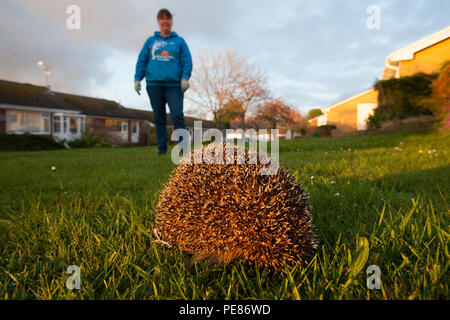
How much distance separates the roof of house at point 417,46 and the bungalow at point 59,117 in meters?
17.2

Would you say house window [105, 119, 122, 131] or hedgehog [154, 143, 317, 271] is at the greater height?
house window [105, 119, 122, 131]

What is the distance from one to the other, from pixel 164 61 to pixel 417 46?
56.4 feet

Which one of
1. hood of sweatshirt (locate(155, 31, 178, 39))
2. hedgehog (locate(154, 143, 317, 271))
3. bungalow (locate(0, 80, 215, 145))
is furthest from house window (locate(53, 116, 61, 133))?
hedgehog (locate(154, 143, 317, 271))

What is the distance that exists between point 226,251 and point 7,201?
3800 mm

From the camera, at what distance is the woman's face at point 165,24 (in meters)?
6.33

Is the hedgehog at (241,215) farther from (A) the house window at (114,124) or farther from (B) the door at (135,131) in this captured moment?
(B) the door at (135,131)

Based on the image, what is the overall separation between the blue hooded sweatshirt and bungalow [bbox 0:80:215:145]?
1980cm

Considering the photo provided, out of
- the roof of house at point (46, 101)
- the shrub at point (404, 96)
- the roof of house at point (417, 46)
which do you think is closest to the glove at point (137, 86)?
the shrub at point (404, 96)

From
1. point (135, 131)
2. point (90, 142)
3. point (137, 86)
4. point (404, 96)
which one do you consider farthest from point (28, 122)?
point (404, 96)

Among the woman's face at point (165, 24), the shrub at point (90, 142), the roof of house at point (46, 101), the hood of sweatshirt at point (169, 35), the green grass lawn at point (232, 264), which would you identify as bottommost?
the green grass lawn at point (232, 264)

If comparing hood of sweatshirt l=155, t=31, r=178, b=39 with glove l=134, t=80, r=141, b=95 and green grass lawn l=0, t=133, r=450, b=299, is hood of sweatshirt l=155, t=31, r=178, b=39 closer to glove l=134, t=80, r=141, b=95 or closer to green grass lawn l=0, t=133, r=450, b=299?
glove l=134, t=80, r=141, b=95

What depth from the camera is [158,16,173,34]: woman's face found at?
6328 millimetres

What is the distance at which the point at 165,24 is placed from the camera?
6383 mm
